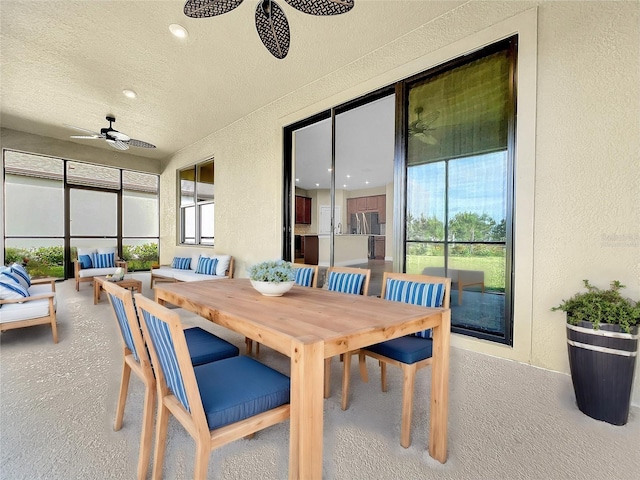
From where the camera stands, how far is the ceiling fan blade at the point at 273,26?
200cm

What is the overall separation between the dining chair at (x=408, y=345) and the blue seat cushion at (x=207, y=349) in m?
0.78

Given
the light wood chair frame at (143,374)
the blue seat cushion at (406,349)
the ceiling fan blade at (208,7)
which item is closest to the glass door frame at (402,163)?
the blue seat cushion at (406,349)

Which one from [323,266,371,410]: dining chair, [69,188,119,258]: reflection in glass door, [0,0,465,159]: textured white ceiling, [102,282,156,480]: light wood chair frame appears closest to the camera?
[102,282,156,480]: light wood chair frame

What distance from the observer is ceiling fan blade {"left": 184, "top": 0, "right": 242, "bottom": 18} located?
1920mm

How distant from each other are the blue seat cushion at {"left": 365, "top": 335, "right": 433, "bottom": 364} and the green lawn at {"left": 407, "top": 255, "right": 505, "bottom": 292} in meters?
1.21

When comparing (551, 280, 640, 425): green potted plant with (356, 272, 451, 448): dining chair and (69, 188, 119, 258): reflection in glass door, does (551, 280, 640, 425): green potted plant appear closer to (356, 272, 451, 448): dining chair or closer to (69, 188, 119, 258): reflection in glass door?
(356, 272, 451, 448): dining chair

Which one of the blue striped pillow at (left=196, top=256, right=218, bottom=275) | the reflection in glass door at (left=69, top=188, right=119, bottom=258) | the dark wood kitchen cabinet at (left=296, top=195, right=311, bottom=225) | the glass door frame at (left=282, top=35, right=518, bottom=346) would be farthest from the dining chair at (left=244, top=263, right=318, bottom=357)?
the reflection in glass door at (left=69, top=188, right=119, bottom=258)

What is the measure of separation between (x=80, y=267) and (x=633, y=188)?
313 inches

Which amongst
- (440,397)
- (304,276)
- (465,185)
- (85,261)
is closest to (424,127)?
(465,185)

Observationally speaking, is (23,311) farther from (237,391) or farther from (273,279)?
(237,391)

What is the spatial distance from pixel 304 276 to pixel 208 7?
6.71ft

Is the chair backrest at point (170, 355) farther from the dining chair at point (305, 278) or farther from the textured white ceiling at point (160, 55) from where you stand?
the textured white ceiling at point (160, 55)

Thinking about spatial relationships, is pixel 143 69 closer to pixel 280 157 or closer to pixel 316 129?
pixel 280 157

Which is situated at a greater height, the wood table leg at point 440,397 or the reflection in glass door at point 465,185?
the reflection in glass door at point 465,185
